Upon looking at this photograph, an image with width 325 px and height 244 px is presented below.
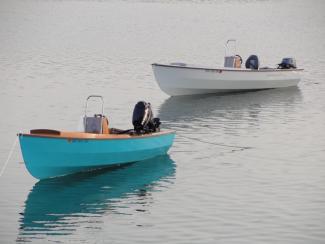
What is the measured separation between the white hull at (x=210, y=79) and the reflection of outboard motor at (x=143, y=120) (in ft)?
55.7

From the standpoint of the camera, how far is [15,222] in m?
28.5

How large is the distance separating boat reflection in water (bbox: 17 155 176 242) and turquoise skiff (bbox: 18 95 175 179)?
361 millimetres

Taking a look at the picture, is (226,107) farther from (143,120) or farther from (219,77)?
(143,120)

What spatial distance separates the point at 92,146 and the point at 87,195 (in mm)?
1936

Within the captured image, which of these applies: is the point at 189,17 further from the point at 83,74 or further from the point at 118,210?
the point at 118,210

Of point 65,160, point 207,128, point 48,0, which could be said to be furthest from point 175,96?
point 48,0

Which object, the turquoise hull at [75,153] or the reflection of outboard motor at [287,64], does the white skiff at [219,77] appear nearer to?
the reflection of outboard motor at [287,64]

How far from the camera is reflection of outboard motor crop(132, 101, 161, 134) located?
3575 cm

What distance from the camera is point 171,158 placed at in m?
37.7

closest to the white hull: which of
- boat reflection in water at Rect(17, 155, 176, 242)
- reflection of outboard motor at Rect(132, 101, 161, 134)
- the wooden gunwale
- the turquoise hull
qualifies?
boat reflection in water at Rect(17, 155, 176, 242)

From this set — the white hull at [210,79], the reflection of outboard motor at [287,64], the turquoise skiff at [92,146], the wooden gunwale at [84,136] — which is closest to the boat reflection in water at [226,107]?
the white hull at [210,79]

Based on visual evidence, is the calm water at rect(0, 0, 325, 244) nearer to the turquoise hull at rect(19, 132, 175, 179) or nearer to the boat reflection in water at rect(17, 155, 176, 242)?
the boat reflection in water at rect(17, 155, 176, 242)

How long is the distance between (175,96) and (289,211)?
25534mm

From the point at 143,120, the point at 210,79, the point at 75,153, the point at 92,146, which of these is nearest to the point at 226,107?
the point at 210,79
